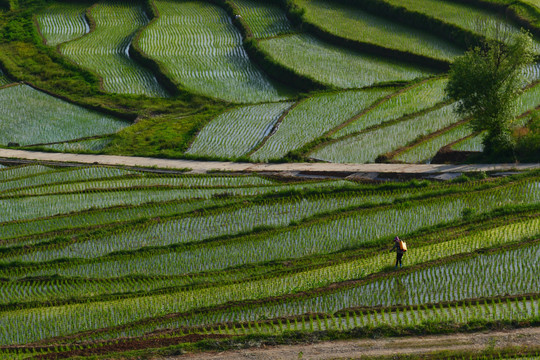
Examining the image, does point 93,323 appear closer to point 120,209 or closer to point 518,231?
point 120,209

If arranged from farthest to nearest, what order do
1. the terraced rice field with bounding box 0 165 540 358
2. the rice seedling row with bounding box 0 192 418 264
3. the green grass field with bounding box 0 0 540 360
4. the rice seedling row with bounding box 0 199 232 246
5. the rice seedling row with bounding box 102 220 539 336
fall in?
the rice seedling row with bounding box 0 199 232 246
the rice seedling row with bounding box 0 192 418 264
the rice seedling row with bounding box 102 220 539 336
the green grass field with bounding box 0 0 540 360
the terraced rice field with bounding box 0 165 540 358

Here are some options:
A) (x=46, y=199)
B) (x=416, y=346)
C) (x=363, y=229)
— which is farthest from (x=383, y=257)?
(x=46, y=199)

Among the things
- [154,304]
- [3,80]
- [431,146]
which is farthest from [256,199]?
[3,80]

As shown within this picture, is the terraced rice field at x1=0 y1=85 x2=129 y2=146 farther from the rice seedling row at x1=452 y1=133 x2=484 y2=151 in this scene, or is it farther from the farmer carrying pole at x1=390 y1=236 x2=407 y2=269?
the farmer carrying pole at x1=390 y1=236 x2=407 y2=269

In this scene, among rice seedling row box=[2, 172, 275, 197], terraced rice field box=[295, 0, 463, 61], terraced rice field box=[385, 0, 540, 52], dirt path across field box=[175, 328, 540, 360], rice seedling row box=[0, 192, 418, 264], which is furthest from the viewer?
terraced rice field box=[295, 0, 463, 61]

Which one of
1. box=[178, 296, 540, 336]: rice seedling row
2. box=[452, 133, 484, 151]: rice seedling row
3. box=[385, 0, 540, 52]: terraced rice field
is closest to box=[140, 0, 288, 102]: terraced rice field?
box=[385, 0, 540, 52]: terraced rice field

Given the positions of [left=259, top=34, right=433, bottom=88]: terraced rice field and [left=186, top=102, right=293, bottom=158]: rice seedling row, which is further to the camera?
[left=259, top=34, right=433, bottom=88]: terraced rice field
